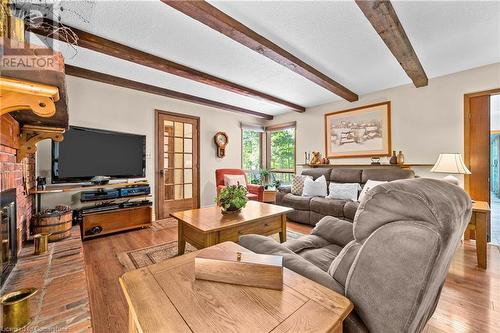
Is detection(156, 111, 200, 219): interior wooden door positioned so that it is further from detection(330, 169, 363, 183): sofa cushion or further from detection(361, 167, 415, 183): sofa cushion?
detection(361, 167, 415, 183): sofa cushion

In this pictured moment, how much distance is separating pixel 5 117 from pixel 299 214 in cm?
345

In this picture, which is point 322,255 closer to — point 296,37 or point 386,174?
point 296,37

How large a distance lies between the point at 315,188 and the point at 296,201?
42 centimetres

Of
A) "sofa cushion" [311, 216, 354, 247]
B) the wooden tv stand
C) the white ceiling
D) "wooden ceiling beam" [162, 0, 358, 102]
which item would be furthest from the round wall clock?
"sofa cushion" [311, 216, 354, 247]

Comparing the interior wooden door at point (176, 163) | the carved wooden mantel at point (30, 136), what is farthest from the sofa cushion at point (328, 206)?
the carved wooden mantel at point (30, 136)

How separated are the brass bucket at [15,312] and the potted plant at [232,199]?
156 centimetres

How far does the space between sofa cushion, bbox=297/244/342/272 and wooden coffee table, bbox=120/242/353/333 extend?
563 mm

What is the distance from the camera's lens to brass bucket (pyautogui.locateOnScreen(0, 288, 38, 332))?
0.86 m

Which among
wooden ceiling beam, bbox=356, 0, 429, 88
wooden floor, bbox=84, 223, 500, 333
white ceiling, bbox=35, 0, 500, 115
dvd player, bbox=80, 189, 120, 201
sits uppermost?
white ceiling, bbox=35, 0, 500, 115

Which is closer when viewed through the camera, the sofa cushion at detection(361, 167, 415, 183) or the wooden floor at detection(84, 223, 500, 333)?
the wooden floor at detection(84, 223, 500, 333)

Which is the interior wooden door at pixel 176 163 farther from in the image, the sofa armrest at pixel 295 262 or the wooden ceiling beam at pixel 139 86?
the sofa armrest at pixel 295 262

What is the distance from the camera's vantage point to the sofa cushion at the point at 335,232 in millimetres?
1563

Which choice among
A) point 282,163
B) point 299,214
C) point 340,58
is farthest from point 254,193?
point 340,58

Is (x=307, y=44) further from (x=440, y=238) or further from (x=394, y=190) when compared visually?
(x=440, y=238)
